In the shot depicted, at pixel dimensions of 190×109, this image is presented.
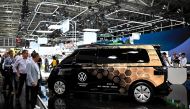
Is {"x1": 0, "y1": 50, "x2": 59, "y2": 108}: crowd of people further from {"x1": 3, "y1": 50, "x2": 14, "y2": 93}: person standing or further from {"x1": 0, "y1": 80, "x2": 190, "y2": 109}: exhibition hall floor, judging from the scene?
{"x1": 0, "y1": 80, "x2": 190, "y2": 109}: exhibition hall floor

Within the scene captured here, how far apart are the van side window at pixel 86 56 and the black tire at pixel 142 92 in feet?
6.14

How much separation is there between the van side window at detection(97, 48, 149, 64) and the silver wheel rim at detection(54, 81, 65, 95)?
1.61 metres

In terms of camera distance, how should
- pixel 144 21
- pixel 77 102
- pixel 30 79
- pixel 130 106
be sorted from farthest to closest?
pixel 144 21, pixel 77 102, pixel 130 106, pixel 30 79

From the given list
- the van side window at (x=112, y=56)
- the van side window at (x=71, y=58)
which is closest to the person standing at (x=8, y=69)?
the van side window at (x=71, y=58)

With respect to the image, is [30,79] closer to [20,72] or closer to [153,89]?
[20,72]

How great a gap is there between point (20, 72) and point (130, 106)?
362 centimetres

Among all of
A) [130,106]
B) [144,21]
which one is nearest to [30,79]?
[130,106]

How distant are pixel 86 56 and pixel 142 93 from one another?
2.47 metres

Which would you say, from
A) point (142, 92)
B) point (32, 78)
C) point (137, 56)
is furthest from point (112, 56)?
point (32, 78)

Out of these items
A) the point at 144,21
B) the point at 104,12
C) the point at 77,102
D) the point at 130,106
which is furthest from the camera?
the point at 144,21

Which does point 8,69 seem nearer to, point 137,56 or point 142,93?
point 137,56

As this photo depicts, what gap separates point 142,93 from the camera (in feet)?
39.9

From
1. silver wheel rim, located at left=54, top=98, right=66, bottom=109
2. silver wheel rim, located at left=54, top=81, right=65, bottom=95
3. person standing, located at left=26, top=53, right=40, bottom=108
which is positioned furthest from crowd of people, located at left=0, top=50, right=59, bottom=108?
silver wheel rim, located at left=54, top=81, right=65, bottom=95

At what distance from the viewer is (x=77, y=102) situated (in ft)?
38.5
